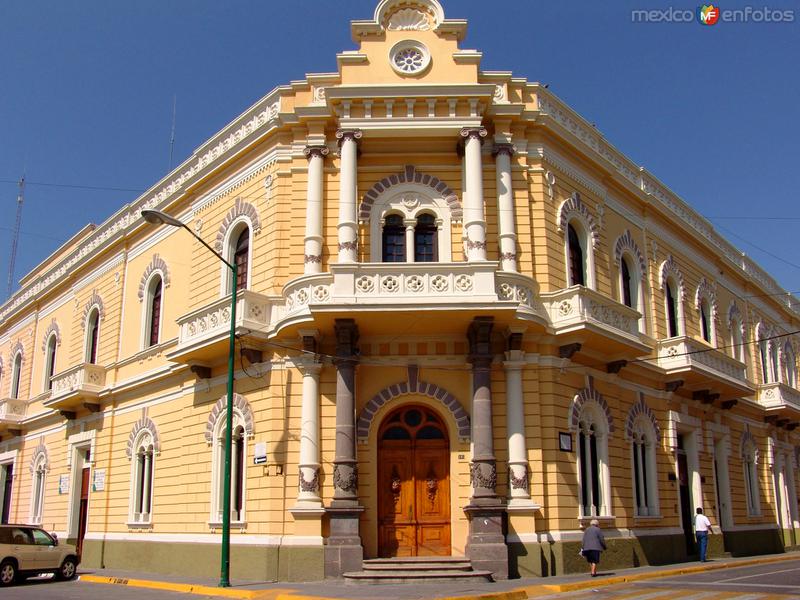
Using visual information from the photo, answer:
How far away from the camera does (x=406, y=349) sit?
18703mm

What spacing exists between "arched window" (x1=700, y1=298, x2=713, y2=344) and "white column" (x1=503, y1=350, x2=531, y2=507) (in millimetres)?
13041

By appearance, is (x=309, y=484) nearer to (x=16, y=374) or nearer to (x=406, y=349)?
(x=406, y=349)

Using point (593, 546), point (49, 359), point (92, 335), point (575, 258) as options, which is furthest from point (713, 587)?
point (49, 359)

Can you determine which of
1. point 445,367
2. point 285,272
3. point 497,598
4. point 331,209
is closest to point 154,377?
point 285,272

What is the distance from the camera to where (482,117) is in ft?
64.8

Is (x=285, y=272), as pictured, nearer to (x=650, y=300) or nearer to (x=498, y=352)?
(x=498, y=352)

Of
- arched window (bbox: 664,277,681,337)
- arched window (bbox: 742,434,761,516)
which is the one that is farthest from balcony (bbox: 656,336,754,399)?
arched window (bbox: 742,434,761,516)

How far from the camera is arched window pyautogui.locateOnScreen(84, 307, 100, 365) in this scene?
95.8ft

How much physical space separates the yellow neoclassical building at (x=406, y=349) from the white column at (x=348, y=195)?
4.2 inches

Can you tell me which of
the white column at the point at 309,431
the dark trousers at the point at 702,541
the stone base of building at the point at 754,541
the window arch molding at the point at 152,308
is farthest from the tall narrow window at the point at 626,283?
the window arch molding at the point at 152,308

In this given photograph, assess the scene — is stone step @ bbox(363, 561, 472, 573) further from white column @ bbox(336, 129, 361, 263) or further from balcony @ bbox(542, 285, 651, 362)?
white column @ bbox(336, 129, 361, 263)

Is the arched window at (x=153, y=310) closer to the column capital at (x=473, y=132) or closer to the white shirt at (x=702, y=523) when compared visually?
the column capital at (x=473, y=132)

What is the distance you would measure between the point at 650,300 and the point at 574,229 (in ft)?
14.4

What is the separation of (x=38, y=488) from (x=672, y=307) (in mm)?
23887
